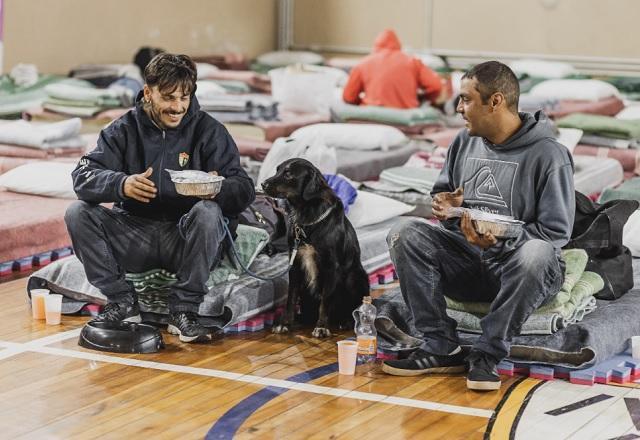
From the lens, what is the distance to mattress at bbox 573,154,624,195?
22.2 ft

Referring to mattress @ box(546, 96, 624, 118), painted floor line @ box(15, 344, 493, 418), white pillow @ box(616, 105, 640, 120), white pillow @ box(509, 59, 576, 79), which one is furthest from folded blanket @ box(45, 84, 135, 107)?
painted floor line @ box(15, 344, 493, 418)

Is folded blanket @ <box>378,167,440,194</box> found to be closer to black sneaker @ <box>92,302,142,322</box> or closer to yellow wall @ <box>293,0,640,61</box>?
black sneaker @ <box>92,302,142,322</box>

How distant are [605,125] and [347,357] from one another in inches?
168

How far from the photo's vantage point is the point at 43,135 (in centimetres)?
698

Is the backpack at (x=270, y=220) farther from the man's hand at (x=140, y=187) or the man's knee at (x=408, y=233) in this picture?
the man's knee at (x=408, y=233)

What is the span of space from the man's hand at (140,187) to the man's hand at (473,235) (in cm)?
117

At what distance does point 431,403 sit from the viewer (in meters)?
3.68

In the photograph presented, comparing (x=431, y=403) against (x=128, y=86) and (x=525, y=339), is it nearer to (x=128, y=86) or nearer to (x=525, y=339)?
(x=525, y=339)

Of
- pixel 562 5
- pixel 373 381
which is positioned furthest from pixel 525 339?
pixel 562 5

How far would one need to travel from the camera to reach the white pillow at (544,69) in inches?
397

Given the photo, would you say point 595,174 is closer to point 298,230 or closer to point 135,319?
point 298,230

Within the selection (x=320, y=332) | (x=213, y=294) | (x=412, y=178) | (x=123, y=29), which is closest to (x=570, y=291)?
(x=320, y=332)

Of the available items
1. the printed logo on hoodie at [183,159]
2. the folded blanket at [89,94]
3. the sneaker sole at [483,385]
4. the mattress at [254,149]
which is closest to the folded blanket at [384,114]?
the mattress at [254,149]

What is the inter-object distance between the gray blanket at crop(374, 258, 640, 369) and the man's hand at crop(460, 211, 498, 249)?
0.43 m
